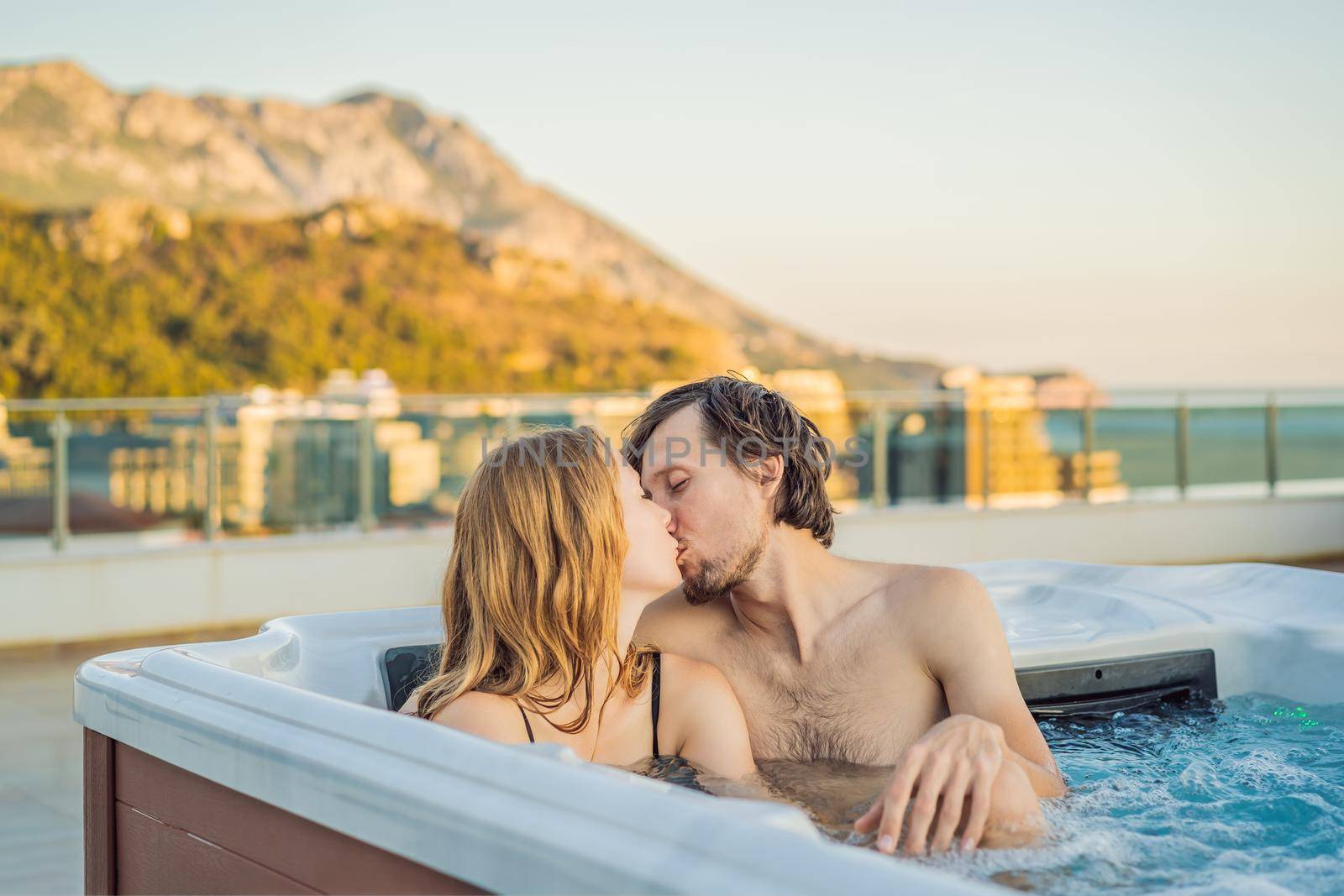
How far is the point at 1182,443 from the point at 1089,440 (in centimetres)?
60

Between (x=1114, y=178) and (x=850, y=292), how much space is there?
627 cm

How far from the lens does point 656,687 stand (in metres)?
1.89

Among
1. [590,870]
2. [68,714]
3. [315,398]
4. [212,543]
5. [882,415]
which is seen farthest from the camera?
[882,415]

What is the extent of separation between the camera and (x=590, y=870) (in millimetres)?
1117

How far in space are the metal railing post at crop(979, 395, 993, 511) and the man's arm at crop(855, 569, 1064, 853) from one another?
227 inches

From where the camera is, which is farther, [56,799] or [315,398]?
[315,398]

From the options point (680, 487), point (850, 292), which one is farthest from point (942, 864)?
point (850, 292)

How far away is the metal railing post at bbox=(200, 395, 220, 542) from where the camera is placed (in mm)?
5863

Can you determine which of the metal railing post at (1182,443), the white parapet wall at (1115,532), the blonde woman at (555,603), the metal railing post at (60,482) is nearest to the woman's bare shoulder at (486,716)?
the blonde woman at (555,603)

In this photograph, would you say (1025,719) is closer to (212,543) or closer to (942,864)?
(942,864)

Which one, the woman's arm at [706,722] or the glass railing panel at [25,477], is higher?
the glass railing panel at [25,477]

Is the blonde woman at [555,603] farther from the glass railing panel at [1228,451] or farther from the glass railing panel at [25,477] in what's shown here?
the glass railing panel at [1228,451]

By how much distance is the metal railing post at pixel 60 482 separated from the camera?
18.3 ft

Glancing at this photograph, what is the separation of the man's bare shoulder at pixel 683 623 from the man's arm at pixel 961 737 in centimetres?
39
